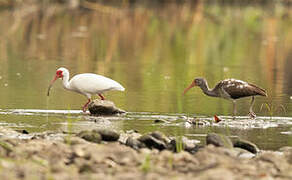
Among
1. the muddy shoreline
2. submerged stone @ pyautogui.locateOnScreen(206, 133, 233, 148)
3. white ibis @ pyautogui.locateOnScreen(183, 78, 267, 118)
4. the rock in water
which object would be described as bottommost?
the muddy shoreline

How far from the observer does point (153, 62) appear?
20391 millimetres

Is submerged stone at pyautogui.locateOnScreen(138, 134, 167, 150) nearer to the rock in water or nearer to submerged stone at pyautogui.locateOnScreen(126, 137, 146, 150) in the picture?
submerged stone at pyautogui.locateOnScreen(126, 137, 146, 150)

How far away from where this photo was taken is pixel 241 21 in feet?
120

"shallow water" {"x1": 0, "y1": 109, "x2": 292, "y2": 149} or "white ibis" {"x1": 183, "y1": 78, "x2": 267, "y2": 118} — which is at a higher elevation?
"white ibis" {"x1": 183, "y1": 78, "x2": 267, "y2": 118}

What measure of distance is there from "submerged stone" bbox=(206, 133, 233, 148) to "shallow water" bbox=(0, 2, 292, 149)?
18.5 inches

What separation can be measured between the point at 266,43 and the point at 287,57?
15.1 ft

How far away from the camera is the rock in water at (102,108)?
11.7m

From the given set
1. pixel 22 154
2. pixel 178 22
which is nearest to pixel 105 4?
pixel 178 22

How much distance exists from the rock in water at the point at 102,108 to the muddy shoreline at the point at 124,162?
2583 mm

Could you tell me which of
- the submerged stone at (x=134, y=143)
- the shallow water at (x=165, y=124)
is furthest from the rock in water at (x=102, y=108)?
the submerged stone at (x=134, y=143)

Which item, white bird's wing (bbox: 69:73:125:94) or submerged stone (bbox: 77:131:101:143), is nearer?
submerged stone (bbox: 77:131:101:143)

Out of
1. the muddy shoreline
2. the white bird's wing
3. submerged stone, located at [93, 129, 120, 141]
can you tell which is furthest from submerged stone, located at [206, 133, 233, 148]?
the white bird's wing

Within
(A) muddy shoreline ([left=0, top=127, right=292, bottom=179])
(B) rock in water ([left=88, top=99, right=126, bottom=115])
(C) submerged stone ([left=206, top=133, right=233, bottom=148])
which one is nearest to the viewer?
(A) muddy shoreline ([left=0, top=127, right=292, bottom=179])

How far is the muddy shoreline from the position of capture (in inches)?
282
